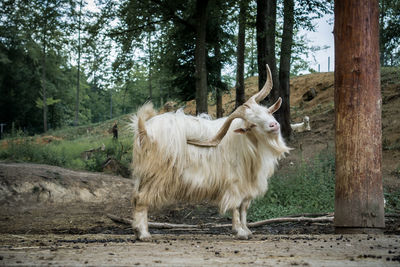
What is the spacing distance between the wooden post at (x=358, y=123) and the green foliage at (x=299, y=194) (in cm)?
336

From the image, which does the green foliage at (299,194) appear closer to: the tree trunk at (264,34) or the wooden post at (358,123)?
the tree trunk at (264,34)

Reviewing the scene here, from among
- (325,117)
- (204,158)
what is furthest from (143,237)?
(325,117)

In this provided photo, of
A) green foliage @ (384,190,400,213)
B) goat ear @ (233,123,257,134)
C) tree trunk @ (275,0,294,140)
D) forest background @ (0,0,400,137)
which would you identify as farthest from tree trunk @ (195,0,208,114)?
goat ear @ (233,123,257,134)

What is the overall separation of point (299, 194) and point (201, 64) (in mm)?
4937

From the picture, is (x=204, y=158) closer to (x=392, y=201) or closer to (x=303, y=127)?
(x=392, y=201)

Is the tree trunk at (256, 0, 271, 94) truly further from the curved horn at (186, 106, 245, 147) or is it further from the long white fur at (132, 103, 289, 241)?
the curved horn at (186, 106, 245, 147)

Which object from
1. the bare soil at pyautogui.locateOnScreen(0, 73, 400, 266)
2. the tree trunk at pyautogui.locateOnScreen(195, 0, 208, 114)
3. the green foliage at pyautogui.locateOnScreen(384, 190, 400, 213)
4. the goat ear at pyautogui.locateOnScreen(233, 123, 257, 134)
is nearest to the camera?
the bare soil at pyautogui.locateOnScreen(0, 73, 400, 266)

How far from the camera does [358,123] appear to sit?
5469 mm

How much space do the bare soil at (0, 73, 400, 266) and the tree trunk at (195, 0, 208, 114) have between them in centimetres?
303

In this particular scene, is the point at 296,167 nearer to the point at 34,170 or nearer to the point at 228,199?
the point at 228,199

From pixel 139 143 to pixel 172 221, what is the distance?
3459 mm

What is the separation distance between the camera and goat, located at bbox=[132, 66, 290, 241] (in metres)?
5.79

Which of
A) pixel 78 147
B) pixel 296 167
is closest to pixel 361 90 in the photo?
pixel 296 167

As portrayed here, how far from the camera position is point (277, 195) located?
9.97 meters
